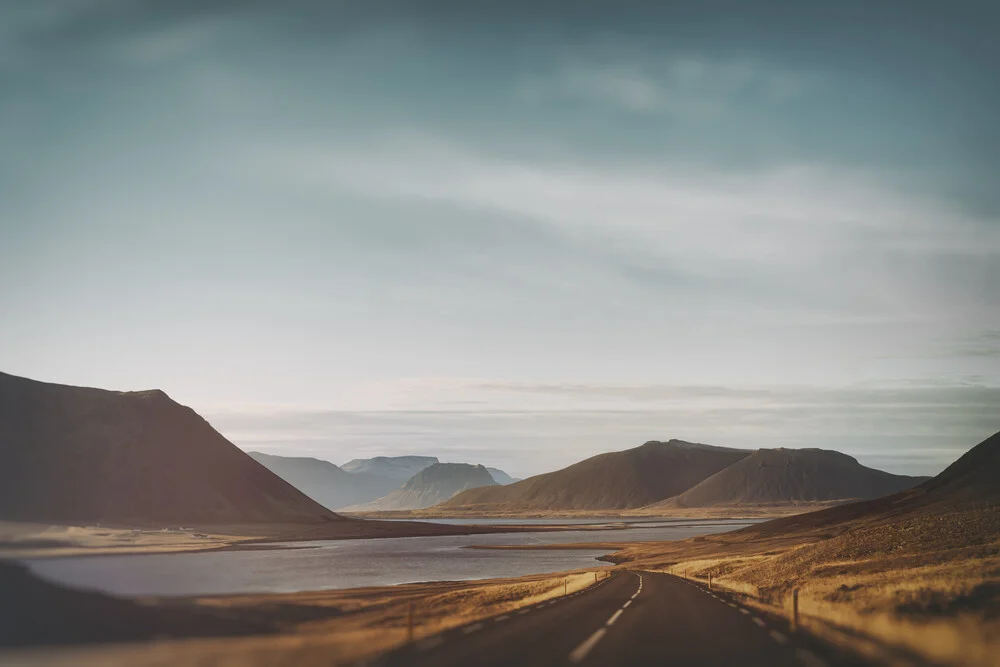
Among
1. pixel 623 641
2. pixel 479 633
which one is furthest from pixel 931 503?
pixel 479 633

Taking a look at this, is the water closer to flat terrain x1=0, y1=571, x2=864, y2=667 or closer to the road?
flat terrain x1=0, y1=571, x2=864, y2=667

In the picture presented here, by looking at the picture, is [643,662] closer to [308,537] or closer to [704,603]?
[704,603]

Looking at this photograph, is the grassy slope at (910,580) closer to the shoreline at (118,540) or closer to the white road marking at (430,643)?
the white road marking at (430,643)

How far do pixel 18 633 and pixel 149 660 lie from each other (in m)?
21.8

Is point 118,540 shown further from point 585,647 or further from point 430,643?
point 585,647

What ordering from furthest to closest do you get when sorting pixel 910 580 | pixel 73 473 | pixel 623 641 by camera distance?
pixel 73 473
pixel 910 580
pixel 623 641

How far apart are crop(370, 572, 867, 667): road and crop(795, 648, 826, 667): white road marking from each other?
22 mm

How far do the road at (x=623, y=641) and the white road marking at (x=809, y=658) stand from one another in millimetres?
22

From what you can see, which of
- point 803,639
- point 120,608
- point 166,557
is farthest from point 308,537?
point 803,639

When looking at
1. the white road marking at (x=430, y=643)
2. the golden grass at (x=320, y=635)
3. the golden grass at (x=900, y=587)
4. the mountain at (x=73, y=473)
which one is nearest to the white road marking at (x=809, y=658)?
the golden grass at (x=900, y=587)

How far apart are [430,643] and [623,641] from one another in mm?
5451

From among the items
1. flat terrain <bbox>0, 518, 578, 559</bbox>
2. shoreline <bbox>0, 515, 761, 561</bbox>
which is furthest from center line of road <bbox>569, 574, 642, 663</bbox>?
flat terrain <bbox>0, 518, 578, 559</bbox>

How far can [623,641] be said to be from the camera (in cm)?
2212

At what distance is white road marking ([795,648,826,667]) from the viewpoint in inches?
687
